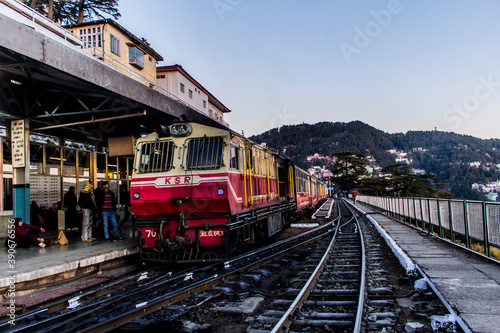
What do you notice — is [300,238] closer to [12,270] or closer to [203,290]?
[203,290]

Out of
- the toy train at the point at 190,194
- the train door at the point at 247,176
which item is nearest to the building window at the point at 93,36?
the toy train at the point at 190,194

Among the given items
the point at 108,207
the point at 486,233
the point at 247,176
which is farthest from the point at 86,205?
the point at 486,233

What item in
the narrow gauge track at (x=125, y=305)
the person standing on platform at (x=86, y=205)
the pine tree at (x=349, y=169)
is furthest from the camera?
the pine tree at (x=349, y=169)

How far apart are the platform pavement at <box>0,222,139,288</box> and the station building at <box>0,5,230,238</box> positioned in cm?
206

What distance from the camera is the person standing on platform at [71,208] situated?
1112cm

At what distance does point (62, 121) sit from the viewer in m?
11.8

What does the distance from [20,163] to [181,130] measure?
16.6 ft

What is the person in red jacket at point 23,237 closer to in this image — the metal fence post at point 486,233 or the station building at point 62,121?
the station building at point 62,121

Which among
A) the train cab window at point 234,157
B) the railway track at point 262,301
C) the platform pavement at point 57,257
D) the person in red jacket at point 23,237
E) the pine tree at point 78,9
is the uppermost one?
the pine tree at point 78,9

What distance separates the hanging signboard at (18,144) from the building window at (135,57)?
726 inches

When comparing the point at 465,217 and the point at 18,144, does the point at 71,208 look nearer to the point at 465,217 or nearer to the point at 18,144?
the point at 18,144

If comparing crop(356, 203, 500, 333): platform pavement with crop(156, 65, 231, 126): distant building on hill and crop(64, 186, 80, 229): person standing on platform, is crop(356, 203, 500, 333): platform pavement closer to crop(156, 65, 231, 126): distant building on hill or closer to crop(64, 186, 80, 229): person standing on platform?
crop(64, 186, 80, 229): person standing on platform

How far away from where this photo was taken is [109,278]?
711cm

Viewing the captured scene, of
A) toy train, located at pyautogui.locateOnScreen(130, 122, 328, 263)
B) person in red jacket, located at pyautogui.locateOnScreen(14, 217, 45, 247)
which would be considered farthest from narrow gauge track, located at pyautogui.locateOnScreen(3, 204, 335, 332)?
person in red jacket, located at pyautogui.locateOnScreen(14, 217, 45, 247)
